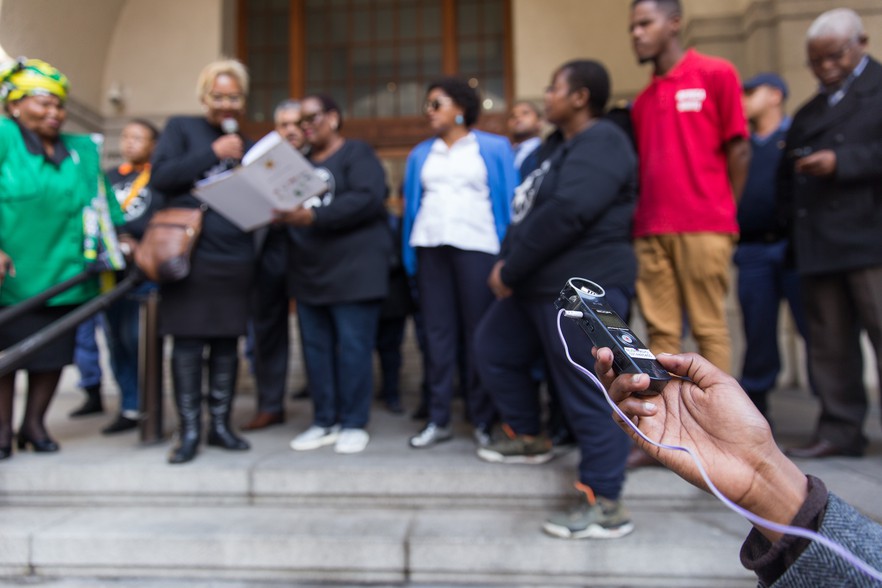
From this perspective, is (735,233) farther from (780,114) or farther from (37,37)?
(37,37)

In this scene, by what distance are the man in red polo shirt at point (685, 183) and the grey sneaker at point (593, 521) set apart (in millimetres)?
733

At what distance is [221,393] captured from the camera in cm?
320

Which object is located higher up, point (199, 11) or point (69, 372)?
point (199, 11)

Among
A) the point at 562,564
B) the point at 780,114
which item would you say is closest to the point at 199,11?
the point at 780,114

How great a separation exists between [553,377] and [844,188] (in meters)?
1.51

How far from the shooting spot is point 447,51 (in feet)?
23.0

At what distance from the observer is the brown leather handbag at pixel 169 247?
9.69ft

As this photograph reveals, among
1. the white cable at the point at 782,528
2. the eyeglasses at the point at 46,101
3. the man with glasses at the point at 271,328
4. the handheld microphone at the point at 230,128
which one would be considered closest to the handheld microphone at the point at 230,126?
the handheld microphone at the point at 230,128

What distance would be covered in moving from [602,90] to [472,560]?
180 cm

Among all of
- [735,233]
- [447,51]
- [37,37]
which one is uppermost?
[447,51]

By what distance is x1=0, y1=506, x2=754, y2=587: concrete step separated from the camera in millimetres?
2197

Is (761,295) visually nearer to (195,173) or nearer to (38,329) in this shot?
(195,173)

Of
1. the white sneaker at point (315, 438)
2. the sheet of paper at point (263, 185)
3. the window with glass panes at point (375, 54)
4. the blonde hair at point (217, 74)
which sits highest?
the window with glass panes at point (375, 54)

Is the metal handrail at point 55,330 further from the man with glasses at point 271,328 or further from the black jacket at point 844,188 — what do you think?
the black jacket at point 844,188
